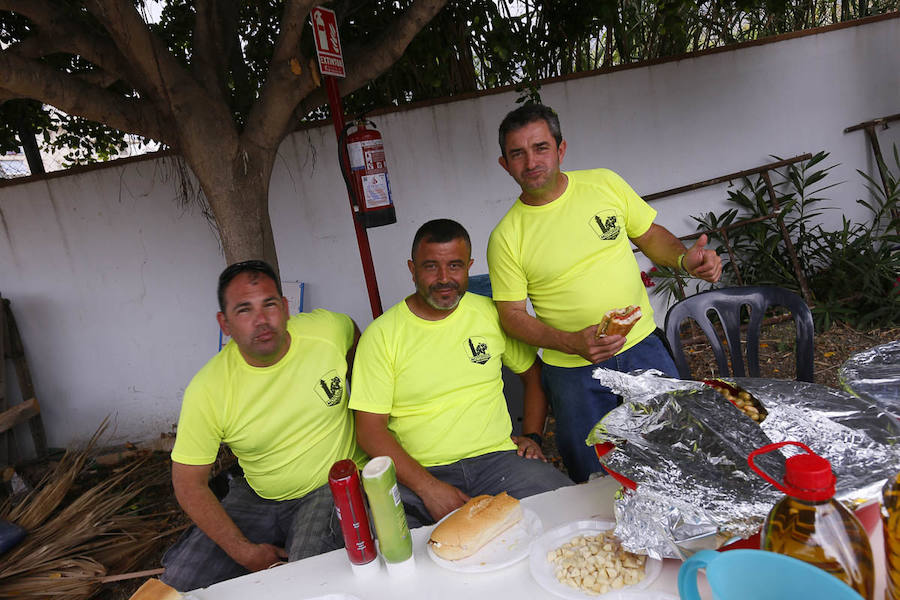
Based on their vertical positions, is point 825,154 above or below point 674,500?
above

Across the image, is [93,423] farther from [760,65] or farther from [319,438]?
[760,65]

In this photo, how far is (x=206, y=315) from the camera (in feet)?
14.4

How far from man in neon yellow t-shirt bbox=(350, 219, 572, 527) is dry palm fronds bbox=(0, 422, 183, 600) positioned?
5.74ft

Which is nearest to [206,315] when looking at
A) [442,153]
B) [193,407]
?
[442,153]

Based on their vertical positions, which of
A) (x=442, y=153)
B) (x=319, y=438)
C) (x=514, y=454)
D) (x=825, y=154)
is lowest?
(x=514, y=454)

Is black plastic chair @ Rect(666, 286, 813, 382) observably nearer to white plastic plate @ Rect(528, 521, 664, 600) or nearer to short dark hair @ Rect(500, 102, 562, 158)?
short dark hair @ Rect(500, 102, 562, 158)

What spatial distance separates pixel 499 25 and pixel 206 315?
308 centimetres

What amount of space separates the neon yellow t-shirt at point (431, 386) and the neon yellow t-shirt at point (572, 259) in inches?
13.1

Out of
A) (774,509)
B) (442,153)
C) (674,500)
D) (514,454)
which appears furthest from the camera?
(442,153)

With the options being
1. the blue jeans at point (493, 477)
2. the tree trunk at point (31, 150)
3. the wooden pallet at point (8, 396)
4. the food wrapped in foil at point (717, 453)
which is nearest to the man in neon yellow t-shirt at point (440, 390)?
the blue jeans at point (493, 477)

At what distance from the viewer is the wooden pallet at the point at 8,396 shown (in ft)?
13.5

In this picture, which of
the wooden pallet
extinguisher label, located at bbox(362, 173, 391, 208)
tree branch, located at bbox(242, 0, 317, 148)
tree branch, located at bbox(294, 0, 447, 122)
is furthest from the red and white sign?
the wooden pallet

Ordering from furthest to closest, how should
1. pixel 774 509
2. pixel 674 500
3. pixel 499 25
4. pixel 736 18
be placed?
pixel 736 18, pixel 499 25, pixel 674 500, pixel 774 509

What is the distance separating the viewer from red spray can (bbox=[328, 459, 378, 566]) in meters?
1.22
